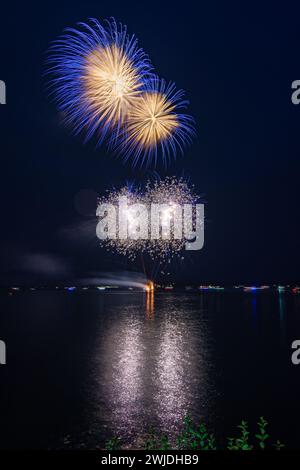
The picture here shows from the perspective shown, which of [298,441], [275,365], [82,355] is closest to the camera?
[298,441]

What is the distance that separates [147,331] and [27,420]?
34910 mm

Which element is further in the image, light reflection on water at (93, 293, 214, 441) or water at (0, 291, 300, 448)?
light reflection on water at (93, 293, 214, 441)

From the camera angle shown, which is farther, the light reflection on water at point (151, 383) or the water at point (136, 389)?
the light reflection on water at point (151, 383)

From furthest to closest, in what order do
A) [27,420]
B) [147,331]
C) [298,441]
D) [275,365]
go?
[147,331] → [275,365] → [27,420] → [298,441]

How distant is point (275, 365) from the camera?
32.0m

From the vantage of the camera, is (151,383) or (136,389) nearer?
(136,389)
